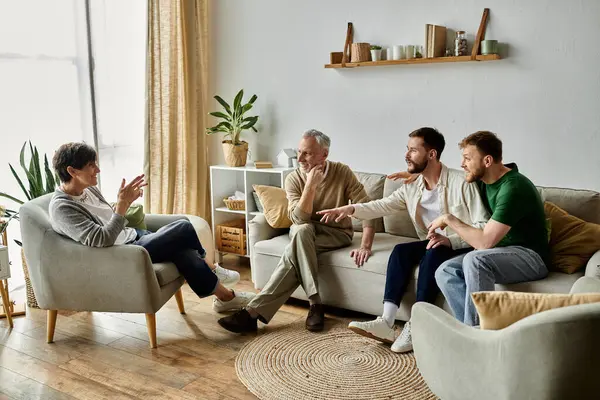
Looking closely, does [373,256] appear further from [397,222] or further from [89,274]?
[89,274]

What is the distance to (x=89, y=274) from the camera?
3.12 meters

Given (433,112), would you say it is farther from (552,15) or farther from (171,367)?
(171,367)

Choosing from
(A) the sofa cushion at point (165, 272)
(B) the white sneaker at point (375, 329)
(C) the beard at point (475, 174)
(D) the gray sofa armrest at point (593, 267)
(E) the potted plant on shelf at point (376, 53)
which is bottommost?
(B) the white sneaker at point (375, 329)

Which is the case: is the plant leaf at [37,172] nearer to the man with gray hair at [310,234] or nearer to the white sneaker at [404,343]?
the man with gray hair at [310,234]

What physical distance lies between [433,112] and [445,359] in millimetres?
2235

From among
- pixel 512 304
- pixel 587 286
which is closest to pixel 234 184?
pixel 587 286

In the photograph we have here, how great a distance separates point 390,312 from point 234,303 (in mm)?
954

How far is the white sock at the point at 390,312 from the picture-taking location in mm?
3115

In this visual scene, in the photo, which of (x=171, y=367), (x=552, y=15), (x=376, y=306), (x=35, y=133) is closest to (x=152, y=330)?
(x=171, y=367)

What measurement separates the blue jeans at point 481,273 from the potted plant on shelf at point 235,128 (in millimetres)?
2032

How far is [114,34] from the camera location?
4.41 metres

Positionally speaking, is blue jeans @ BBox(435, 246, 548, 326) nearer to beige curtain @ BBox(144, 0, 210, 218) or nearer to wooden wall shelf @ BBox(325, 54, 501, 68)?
wooden wall shelf @ BBox(325, 54, 501, 68)

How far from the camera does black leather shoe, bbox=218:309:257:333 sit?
333 cm

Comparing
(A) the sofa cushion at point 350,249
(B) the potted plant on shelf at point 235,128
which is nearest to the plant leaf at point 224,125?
(B) the potted plant on shelf at point 235,128
